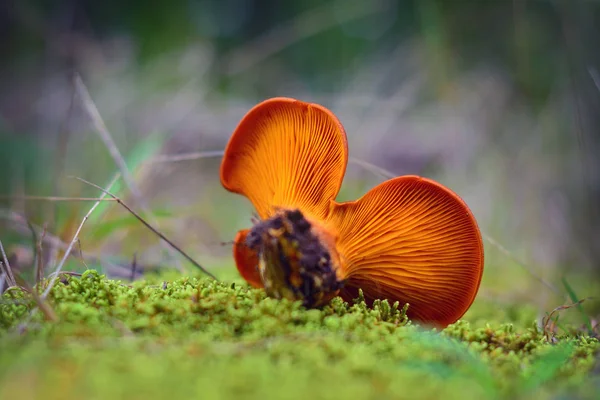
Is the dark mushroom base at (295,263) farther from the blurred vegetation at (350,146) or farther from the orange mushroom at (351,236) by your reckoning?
the blurred vegetation at (350,146)

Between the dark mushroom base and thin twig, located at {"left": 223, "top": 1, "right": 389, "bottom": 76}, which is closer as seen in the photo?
the dark mushroom base

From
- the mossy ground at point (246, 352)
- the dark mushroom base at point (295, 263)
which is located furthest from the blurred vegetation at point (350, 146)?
the dark mushroom base at point (295, 263)

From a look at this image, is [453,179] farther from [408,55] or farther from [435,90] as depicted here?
[408,55]

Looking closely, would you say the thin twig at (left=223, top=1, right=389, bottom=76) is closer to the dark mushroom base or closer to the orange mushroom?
the orange mushroom

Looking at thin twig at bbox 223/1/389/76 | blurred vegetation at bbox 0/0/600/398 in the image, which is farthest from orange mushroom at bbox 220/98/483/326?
thin twig at bbox 223/1/389/76

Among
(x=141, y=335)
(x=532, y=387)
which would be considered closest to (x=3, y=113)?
(x=141, y=335)

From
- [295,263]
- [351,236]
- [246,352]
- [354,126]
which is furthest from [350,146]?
[246,352]
